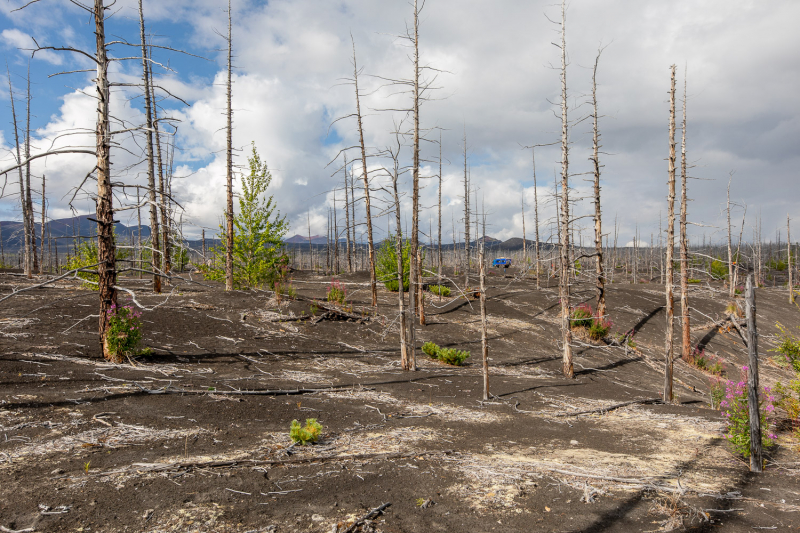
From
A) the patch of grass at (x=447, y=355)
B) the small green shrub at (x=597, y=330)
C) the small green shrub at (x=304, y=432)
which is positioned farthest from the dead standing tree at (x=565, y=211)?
the small green shrub at (x=304, y=432)

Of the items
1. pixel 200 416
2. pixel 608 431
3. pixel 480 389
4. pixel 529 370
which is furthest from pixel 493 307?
pixel 200 416

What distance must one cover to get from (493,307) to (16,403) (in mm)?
21521

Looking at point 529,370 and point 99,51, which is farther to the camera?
point 529,370

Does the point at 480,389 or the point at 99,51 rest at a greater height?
the point at 99,51

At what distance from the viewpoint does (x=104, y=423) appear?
19.6 feet

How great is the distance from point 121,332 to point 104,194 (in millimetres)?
3139

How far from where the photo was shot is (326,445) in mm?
5988

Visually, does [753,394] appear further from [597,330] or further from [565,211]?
[597,330]

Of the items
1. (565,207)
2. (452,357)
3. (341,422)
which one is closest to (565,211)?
(565,207)

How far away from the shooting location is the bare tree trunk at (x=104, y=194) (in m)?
8.55

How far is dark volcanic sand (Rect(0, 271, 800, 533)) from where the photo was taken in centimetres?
410

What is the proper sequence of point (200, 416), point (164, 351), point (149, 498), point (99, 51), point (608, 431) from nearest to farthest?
1. point (149, 498)
2. point (200, 416)
3. point (608, 431)
4. point (99, 51)
5. point (164, 351)

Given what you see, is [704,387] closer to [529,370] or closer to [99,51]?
[529,370]

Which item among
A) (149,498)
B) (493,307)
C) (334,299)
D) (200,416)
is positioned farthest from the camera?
(493,307)
